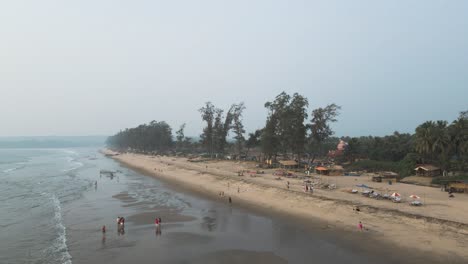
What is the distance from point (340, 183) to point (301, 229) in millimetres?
21589

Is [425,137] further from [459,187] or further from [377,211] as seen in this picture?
[377,211]

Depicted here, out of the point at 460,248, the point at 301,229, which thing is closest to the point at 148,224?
the point at 301,229

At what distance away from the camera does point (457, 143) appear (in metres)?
49.0

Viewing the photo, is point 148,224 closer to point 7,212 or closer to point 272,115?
point 7,212

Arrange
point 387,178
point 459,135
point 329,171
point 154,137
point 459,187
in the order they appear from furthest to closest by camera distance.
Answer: point 154,137
point 329,171
point 387,178
point 459,135
point 459,187

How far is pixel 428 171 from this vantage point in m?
50.7

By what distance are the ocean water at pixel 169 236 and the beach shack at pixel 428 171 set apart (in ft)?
104

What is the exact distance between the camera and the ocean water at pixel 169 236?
21.9 m

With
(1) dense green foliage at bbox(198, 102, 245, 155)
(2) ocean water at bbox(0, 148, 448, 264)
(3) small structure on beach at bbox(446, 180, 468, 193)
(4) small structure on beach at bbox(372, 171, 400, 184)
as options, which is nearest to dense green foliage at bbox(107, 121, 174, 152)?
(1) dense green foliage at bbox(198, 102, 245, 155)

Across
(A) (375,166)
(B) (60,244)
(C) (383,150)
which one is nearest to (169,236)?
(B) (60,244)

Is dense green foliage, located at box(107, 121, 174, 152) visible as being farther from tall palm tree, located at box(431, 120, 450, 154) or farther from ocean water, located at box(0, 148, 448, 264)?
tall palm tree, located at box(431, 120, 450, 154)

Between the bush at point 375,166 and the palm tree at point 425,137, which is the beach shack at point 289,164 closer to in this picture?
the bush at point 375,166

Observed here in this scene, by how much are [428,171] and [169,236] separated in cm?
4449

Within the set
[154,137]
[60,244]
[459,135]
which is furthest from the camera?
[154,137]
